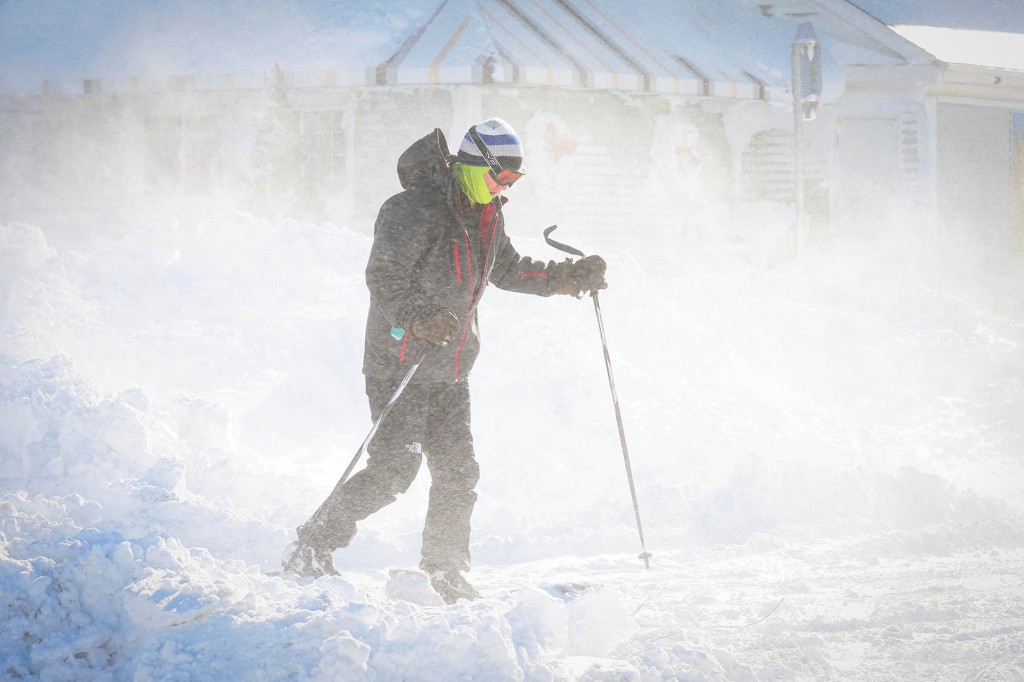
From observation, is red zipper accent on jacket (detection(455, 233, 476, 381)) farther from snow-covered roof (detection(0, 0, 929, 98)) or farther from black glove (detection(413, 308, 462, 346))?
snow-covered roof (detection(0, 0, 929, 98))

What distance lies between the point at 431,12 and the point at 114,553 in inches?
395

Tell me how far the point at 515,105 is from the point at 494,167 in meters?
8.53

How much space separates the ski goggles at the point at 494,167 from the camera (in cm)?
330

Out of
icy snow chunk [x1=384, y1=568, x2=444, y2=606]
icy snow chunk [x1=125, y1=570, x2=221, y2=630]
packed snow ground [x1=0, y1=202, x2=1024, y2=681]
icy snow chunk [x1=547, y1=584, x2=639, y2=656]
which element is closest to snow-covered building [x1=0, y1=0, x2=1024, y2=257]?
packed snow ground [x1=0, y1=202, x2=1024, y2=681]

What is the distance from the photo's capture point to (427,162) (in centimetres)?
334

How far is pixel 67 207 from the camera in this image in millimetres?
12773

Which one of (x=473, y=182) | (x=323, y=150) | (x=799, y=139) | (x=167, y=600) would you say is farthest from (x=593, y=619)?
(x=799, y=139)

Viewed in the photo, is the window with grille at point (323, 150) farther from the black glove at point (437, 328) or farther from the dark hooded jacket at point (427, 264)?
the black glove at point (437, 328)

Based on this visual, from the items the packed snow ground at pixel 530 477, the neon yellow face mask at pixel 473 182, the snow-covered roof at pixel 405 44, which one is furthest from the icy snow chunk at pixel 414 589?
the snow-covered roof at pixel 405 44

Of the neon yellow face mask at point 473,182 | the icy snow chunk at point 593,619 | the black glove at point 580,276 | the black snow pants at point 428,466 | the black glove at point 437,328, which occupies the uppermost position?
the neon yellow face mask at point 473,182

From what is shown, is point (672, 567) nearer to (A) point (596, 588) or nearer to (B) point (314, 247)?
(A) point (596, 588)

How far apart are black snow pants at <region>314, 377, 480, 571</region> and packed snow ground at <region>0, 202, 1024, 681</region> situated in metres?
0.24

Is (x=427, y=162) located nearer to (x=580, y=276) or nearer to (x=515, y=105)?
(x=580, y=276)

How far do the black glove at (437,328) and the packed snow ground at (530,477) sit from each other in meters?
0.86
